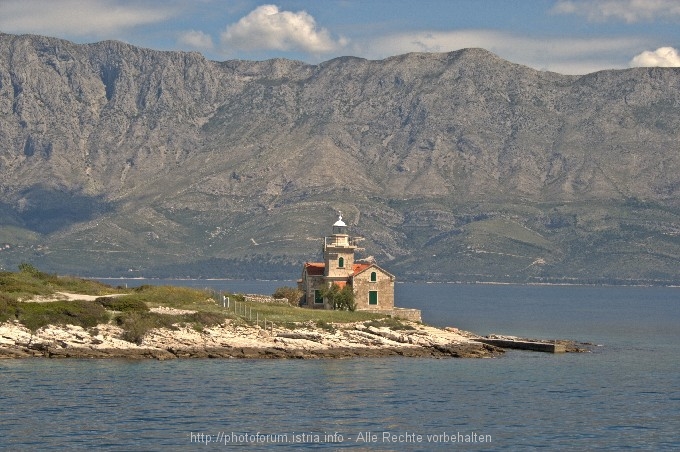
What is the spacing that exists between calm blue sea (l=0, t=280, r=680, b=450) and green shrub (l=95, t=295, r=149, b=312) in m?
11.6

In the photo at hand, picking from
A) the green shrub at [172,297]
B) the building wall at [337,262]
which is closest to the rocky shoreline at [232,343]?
the green shrub at [172,297]

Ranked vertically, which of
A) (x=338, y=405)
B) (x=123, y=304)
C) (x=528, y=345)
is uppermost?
(x=123, y=304)

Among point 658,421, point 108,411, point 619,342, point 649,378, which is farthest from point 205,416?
point 619,342

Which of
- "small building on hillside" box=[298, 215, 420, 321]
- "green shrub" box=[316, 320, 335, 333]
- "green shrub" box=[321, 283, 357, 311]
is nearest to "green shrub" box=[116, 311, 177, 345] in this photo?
"green shrub" box=[316, 320, 335, 333]

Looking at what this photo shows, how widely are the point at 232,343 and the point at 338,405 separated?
23282mm

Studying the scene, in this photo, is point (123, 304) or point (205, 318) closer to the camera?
point (123, 304)

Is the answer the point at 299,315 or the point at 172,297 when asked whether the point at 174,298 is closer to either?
the point at 172,297

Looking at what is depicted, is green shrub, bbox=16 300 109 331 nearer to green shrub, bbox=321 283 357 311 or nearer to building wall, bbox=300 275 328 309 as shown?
green shrub, bbox=321 283 357 311

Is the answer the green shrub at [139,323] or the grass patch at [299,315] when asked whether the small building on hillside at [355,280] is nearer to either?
the grass patch at [299,315]

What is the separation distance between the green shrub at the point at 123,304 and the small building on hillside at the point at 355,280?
24.7 metres

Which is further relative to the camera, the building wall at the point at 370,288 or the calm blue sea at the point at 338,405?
the building wall at the point at 370,288

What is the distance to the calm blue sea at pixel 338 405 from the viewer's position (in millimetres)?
64625

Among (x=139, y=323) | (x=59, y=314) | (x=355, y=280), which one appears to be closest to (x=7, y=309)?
(x=59, y=314)

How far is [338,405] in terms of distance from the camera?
75.6 meters
